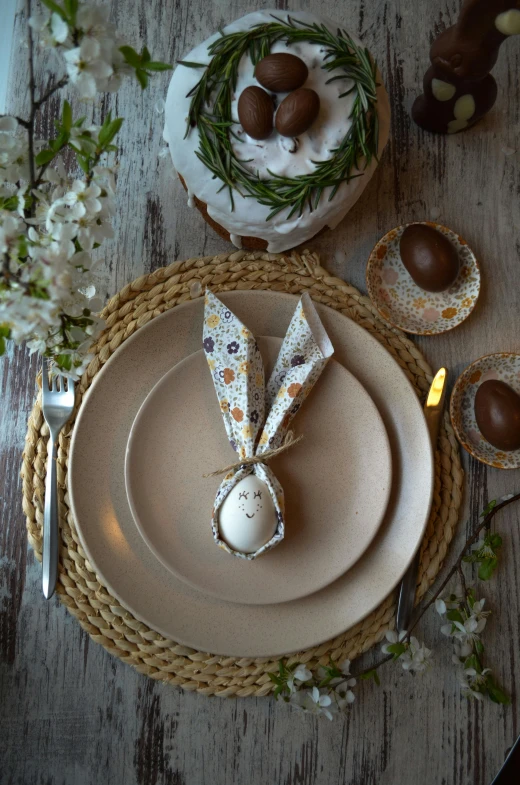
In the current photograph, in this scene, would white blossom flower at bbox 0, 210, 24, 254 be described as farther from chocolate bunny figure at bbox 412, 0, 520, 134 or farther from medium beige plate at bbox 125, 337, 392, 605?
chocolate bunny figure at bbox 412, 0, 520, 134

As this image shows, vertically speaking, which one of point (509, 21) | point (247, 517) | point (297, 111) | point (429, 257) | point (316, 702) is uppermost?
point (509, 21)

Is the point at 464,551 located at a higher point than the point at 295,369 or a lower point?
lower

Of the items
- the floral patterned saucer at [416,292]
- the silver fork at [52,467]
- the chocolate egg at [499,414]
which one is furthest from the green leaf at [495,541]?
the silver fork at [52,467]

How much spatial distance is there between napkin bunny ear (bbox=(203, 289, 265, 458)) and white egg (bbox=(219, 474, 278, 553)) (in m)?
0.06

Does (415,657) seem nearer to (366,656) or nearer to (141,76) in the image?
(366,656)

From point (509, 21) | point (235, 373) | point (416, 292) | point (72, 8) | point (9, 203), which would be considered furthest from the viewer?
point (416, 292)

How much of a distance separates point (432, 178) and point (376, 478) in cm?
46

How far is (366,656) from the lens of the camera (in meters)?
0.91

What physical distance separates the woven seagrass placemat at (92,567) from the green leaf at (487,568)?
5 centimetres

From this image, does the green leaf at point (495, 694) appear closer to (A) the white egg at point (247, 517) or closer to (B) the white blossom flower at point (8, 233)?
(A) the white egg at point (247, 517)

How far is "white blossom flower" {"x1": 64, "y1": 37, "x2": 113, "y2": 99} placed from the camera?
512 millimetres

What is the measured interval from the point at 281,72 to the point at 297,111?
0.05 meters

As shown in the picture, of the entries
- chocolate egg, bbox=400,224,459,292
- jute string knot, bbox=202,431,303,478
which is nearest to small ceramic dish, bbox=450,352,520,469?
chocolate egg, bbox=400,224,459,292

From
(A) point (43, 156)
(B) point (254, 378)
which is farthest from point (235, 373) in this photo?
(A) point (43, 156)
